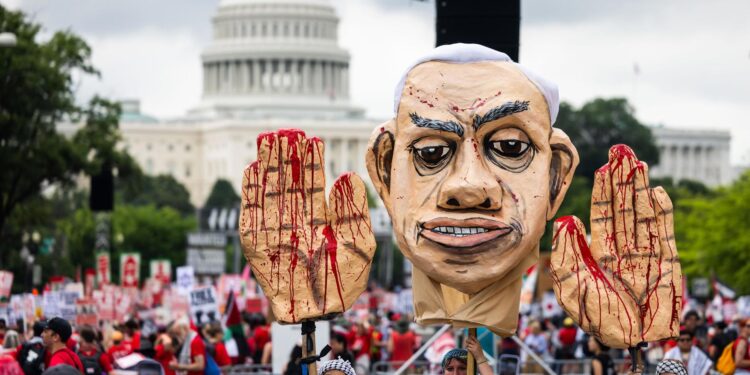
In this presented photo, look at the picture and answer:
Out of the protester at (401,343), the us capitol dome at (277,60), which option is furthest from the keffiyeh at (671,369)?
the us capitol dome at (277,60)

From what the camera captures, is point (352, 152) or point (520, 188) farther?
point (352, 152)

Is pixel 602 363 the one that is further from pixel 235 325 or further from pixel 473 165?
pixel 235 325

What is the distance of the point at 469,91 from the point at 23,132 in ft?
114

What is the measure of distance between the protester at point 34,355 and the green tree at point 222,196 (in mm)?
133484

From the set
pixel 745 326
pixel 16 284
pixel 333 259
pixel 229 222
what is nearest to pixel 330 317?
pixel 333 259

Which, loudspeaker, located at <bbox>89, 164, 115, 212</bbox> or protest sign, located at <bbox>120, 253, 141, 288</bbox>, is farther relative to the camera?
loudspeaker, located at <bbox>89, 164, 115, 212</bbox>

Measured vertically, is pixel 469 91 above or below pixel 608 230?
above

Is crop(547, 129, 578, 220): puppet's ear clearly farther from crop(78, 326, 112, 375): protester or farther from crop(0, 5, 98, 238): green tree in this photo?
crop(0, 5, 98, 238): green tree

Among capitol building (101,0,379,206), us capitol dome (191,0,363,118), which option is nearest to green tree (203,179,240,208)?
capitol building (101,0,379,206)

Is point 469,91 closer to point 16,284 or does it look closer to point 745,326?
point 745,326

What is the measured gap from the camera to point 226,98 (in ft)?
612

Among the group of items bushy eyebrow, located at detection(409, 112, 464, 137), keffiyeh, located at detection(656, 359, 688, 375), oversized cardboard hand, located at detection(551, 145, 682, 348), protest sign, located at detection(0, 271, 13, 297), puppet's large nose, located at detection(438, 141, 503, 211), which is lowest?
protest sign, located at detection(0, 271, 13, 297)

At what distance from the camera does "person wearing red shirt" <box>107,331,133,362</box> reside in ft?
61.0

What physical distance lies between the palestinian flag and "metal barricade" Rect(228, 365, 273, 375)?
136 centimetres
